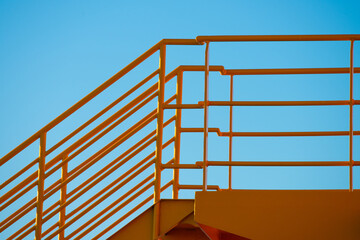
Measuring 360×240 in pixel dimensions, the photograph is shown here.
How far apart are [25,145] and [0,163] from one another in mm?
222

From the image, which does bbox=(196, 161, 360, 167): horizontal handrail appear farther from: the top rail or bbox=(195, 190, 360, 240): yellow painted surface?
the top rail

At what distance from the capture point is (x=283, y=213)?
4.51 metres

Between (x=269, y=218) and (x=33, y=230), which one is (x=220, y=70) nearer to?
(x=269, y=218)

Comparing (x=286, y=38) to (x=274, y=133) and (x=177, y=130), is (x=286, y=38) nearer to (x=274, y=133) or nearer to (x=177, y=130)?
(x=274, y=133)

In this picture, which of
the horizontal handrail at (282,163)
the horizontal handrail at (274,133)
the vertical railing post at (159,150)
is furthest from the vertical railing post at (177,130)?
the horizontal handrail at (282,163)

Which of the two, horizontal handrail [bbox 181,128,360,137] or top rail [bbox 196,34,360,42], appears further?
horizontal handrail [bbox 181,128,360,137]

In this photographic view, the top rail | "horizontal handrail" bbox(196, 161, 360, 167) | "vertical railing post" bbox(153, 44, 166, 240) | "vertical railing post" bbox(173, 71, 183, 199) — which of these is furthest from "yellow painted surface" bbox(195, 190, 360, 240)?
"vertical railing post" bbox(173, 71, 183, 199)

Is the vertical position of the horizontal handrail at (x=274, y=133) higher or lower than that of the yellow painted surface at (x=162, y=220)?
higher

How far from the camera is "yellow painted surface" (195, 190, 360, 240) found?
14.6ft

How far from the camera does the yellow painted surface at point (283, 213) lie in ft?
14.6

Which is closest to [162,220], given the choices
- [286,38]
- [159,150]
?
[159,150]

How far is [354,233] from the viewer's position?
4.46 meters

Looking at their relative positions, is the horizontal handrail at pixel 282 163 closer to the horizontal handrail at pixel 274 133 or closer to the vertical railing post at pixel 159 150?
the vertical railing post at pixel 159 150

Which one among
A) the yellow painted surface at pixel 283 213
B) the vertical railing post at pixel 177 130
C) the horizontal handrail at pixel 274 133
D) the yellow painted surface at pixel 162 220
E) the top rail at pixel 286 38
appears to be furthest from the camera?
the vertical railing post at pixel 177 130
